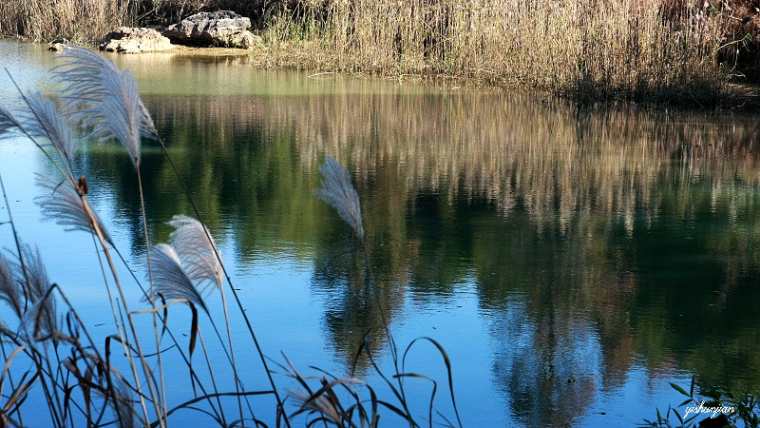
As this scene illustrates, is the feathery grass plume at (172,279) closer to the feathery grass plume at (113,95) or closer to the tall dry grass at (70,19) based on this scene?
the feathery grass plume at (113,95)

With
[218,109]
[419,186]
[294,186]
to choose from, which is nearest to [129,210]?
[294,186]

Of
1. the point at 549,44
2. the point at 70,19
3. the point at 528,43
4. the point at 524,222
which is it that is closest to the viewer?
the point at 524,222

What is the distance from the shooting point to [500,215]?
15.7ft

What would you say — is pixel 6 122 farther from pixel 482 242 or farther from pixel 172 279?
pixel 482 242

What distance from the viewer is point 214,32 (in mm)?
14523

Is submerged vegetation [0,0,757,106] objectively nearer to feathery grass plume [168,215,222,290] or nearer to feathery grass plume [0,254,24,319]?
feathery grass plume [168,215,222,290]

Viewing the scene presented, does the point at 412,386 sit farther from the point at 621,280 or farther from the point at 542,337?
the point at 621,280

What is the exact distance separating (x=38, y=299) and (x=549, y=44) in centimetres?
821

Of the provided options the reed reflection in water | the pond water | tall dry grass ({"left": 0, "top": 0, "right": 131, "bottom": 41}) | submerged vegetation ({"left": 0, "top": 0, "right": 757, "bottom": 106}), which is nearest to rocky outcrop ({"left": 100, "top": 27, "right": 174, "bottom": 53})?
tall dry grass ({"left": 0, "top": 0, "right": 131, "bottom": 41})

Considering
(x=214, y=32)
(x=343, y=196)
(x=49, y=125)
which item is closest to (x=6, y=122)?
(x=49, y=125)

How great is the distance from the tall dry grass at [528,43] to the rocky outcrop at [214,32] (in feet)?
6.64

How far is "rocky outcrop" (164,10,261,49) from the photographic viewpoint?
47.8 feet

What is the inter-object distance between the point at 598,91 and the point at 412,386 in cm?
631

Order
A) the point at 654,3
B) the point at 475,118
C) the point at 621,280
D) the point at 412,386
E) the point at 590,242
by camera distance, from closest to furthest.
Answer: the point at 412,386 → the point at 621,280 → the point at 590,242 → the point at 475,118 → the point at 654,3
